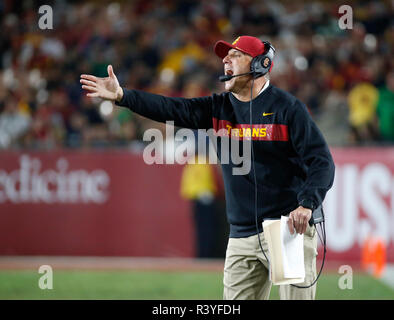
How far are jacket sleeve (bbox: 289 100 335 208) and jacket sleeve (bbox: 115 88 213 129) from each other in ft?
2.36

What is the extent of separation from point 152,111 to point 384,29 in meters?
9.92

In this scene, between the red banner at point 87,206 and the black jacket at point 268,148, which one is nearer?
the black jacket at point 268,148

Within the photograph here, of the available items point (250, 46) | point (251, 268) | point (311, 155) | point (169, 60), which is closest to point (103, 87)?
point (250, 46)

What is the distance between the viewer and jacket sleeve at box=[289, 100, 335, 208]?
4559mm

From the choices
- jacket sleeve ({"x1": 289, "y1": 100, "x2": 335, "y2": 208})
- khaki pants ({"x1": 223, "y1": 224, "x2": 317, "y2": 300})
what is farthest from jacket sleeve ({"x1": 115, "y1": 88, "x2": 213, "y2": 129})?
khaki pants ({"x1": 223, "y1": 224, "x2": 317, "y2": 300})

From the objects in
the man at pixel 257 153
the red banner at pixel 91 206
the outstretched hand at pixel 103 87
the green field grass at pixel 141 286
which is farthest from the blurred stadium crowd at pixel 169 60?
the outstretched hand at pixel 103 87

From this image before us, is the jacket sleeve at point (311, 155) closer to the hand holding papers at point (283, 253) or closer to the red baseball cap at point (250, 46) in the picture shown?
the hand holding papers at point (283, 253)

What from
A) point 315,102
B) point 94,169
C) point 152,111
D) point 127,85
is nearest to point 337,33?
point 315,102

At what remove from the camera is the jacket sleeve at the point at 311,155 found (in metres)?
4.56

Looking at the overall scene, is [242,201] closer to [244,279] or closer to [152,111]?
[244,279]

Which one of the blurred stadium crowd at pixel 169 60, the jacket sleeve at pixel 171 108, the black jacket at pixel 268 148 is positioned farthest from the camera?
the blurred stadium crowd at pixel 169 60

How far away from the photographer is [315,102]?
496 inches

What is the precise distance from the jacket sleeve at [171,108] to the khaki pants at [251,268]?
2.97 ft

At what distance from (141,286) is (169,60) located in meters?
6.20
